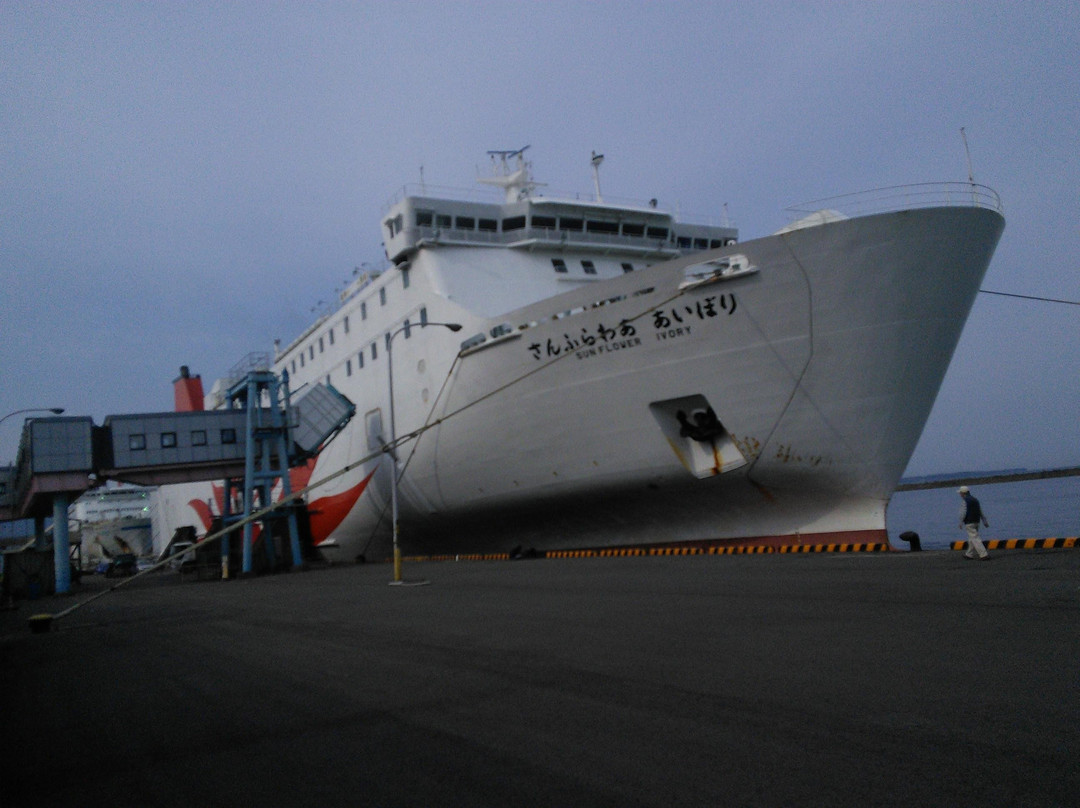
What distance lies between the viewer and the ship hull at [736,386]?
1363 centimetres

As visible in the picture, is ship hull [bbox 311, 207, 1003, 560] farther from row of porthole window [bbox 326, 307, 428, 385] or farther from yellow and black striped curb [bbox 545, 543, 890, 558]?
row of porthole window [bbox 326, 307, 428, 385]

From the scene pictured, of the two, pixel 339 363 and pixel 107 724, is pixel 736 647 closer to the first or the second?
pixel 107 724

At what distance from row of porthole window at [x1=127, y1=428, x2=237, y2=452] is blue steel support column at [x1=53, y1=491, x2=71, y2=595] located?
9.21 feet

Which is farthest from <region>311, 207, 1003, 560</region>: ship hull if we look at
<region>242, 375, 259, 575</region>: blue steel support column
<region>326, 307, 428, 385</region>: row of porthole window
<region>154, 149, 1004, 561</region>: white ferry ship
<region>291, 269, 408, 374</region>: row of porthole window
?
<region>242, 375, 259, 575</region>: blue steel support column

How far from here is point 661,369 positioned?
1505 centimetres

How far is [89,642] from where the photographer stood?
1015 cm

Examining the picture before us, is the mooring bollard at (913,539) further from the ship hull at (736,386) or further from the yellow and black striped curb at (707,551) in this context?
the ship hull at (736,386)

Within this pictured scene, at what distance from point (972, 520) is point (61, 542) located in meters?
26.3

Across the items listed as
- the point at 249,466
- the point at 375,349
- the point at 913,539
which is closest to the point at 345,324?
the point at 375,349

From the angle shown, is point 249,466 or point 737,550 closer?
point 737,550

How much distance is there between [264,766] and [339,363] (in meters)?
23.5

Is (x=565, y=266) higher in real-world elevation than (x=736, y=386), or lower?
higher

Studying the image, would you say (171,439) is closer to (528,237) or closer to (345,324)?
(345,324)

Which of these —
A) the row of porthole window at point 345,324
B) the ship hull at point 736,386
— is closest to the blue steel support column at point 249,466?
the row of porthole window at point 345,324
